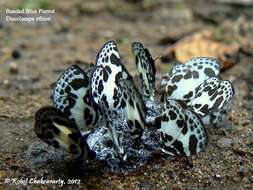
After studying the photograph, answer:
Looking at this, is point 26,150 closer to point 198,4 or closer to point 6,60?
point 6,60

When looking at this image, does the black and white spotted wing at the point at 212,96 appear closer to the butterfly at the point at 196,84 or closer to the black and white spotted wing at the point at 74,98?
the butterfly at the point at 196,84

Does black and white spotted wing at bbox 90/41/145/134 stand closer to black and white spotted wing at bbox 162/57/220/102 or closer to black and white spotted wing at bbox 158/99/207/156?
black and white spotted wing at bbox 158/99/207/156

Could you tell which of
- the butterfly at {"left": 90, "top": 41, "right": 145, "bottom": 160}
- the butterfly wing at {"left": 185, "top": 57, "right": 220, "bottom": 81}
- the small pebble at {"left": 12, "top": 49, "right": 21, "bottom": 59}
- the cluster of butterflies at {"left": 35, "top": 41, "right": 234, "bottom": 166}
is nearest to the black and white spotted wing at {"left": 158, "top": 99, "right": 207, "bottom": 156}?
the cluster of butterflies at {"left": 35, "top": 41, "right": 234, "bottom": 166}

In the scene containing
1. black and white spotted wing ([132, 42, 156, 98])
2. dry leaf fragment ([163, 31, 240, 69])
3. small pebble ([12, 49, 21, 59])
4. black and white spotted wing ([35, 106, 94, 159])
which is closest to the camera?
black and white spotted wing ([35, 106, 94, 159])

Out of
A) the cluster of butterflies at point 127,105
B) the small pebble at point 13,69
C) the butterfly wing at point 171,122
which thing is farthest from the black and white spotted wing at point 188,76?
the small pebble at point 13,69

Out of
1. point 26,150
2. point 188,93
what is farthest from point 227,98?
point 26,150

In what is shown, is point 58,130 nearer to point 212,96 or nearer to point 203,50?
point 212,96
